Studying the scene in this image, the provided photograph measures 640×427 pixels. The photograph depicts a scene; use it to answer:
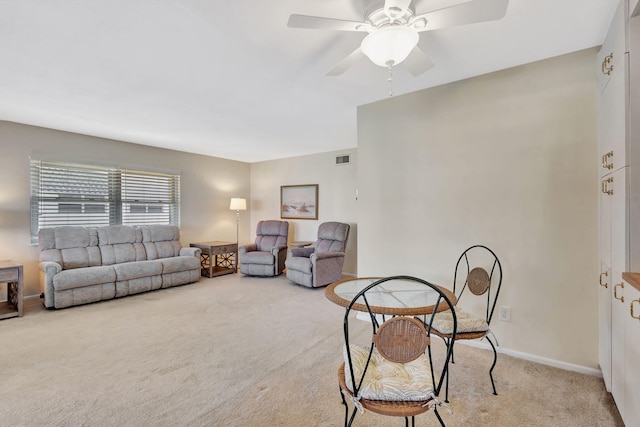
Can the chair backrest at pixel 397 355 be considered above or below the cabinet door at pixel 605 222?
below

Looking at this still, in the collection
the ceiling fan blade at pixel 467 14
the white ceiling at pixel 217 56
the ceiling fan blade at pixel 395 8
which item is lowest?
the ceiling fan blade at pixel 467 14

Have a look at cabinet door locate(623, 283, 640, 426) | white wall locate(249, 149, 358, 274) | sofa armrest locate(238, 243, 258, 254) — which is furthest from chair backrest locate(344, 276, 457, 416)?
sofa armrest locate(238, 243, 258, 254)

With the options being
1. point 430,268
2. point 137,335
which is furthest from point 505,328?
point 137,335

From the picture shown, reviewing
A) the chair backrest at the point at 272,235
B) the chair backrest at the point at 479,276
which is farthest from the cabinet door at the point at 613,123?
the chair backrest at the point at 272,235

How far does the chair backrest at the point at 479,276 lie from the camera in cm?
239

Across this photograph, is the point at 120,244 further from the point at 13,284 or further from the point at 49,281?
Result: the point at 13,284

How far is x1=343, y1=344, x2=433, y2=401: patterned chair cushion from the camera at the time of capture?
1306 millimetres

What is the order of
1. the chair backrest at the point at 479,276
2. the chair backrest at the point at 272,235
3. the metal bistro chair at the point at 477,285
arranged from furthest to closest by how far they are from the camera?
the chair backrest at the point at 272,235, the chair backrest at the point at 479,276, the metal bistro chair at the point at 477,285

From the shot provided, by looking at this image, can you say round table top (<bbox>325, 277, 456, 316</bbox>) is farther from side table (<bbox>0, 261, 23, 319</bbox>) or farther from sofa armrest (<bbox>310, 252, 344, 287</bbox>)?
side table (<bbox>0, 261, 23, 319</bbox>)

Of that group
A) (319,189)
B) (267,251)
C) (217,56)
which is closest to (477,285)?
(217,56)

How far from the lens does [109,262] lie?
4.43 meters

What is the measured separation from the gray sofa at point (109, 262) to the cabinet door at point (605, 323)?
496cm

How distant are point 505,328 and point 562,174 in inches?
51.7

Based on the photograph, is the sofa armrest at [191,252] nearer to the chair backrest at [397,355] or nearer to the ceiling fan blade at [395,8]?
the chair backrest at [397,355]
